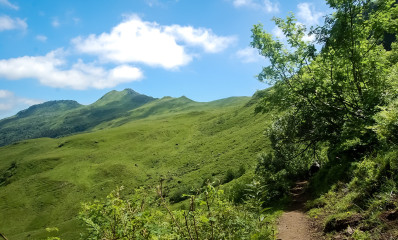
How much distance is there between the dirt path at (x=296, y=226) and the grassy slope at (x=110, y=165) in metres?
57.4

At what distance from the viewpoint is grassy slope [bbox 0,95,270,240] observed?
92.9 m

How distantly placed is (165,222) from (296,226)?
425 inches

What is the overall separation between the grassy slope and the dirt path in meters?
57.4

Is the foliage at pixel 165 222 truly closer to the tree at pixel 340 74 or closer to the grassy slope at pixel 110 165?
the tree at pixel 340 74

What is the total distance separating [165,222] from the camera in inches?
223

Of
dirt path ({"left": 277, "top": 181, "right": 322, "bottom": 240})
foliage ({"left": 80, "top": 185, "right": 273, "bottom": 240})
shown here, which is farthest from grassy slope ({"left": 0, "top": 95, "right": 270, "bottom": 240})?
foliage ({"left": 80, "top": 185, "right": 273, "bottom": 240})

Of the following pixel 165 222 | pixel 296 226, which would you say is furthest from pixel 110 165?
pixel 165 222

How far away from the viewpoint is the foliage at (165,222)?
196 inches

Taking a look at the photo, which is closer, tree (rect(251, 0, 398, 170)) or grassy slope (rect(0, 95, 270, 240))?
tree (rect(251, 0, 398, 170))

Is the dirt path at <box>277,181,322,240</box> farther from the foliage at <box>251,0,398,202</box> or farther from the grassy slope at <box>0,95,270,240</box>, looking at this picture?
the grassy slope at <box>0,95,270,240</box>

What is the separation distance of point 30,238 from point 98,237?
93.5 meters

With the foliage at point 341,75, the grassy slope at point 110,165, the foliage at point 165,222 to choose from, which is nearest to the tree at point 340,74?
the foliage at point 341,75

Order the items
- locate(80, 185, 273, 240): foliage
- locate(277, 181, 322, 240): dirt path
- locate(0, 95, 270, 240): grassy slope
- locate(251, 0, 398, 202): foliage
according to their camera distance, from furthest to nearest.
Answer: locate(0, 95, 270, 240): grassy slope → locate(251, 0, 398, 202): foliage → locate(277, 181, 322, 240): dirt path → locate(80, 185, 273, 240): foliage

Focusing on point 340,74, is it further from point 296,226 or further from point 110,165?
point 110,165
